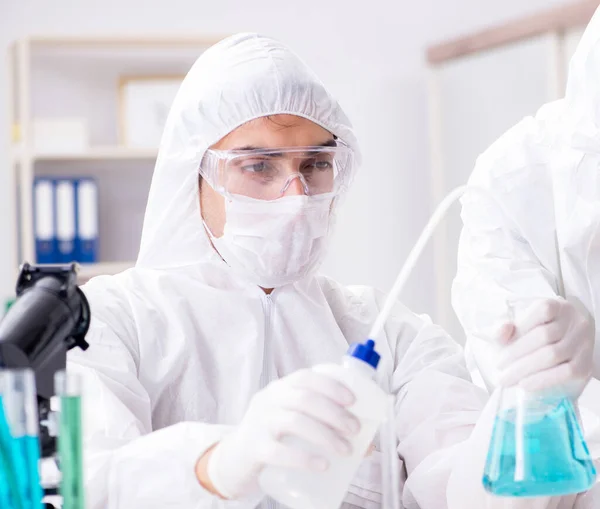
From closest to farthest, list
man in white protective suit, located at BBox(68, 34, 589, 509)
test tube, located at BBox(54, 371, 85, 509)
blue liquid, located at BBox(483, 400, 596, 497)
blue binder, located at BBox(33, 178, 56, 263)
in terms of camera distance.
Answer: test tube, located at BBox(54, 371, 85, 509) → blue liquid, located at BBox(483, 400, 596, 497) → man in white protective suit, located at BBox(68, 34, 589, 509) → blue binder, located at BBox(33, 178, 56, 263)

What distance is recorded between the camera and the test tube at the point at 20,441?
0.75 m

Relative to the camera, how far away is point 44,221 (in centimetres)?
347

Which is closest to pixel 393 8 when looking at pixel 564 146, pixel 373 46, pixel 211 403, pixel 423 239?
pixel 373 46

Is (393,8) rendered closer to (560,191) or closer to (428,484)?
(560,191)

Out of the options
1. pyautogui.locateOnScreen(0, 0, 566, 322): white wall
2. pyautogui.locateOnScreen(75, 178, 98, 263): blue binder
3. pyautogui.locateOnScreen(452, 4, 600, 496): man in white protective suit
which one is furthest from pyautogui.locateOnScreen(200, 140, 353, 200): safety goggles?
pyautogui.locateOnScreen(0, 0, 566, 322): white wall

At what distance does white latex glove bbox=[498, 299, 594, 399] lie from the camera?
3.10 ft

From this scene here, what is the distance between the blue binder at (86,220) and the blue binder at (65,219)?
0.02m

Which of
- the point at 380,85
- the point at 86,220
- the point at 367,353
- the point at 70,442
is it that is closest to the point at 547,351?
the point at 367,353

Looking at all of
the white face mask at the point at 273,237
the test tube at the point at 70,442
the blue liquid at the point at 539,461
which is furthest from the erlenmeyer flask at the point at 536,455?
the white face mask at the point at 273,237

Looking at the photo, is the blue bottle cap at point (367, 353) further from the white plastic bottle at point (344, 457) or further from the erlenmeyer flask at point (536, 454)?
the erlenmeyer flask at point (536, 454)

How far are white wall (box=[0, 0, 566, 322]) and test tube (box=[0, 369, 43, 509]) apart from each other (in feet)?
11.3

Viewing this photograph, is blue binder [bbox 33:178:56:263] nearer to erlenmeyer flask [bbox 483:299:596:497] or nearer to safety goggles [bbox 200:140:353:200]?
safety goggles [bbox 200:140:353:200]

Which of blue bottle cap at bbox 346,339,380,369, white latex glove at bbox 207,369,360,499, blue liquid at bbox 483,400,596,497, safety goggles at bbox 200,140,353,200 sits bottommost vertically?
blue liquid at bbox 483,400,596,497

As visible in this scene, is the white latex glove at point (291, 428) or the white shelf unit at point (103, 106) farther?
the white shelf unit at point (103, 106)
